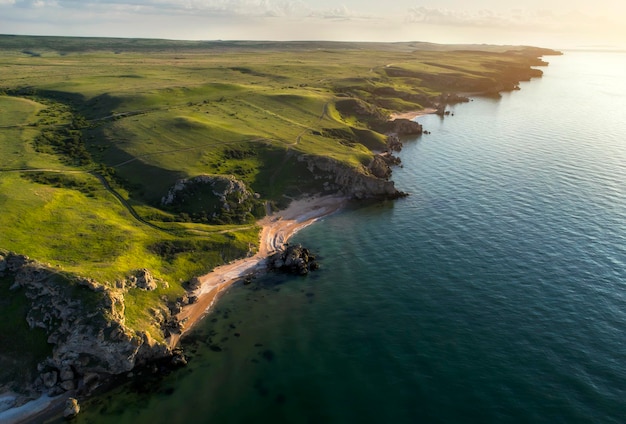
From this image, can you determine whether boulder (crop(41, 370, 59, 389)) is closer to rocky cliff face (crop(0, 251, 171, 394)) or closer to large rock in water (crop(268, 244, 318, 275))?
rocky cliff face (crop(0, 251, 171, 394))

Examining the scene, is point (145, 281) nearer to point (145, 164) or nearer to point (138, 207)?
point (138, 207)

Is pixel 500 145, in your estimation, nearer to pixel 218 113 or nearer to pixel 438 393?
pixel 218 113

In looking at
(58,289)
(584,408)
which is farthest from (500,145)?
(58,289)

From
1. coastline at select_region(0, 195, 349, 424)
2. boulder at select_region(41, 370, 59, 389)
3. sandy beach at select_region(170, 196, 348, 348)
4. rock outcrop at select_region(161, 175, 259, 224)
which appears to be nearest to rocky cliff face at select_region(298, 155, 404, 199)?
coastline at select_region(0, 195, 349, 424)

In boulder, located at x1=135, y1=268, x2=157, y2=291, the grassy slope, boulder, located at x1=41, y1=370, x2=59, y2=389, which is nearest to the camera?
boulder, located at x1=41, y1=370, x2=59, y2=389

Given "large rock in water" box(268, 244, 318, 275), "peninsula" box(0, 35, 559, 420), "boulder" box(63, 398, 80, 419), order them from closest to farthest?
"boulder" box(63, 398, 80, 419)
"peninsula" box(0, 35, 559, 420)
"large rock in water" box(268, 244, 318, 275)

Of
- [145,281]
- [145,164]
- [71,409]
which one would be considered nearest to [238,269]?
[145,281]

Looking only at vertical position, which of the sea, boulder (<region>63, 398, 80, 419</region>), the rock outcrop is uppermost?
the rock outcrop

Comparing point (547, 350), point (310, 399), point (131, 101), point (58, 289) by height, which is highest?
point (131, 101)
